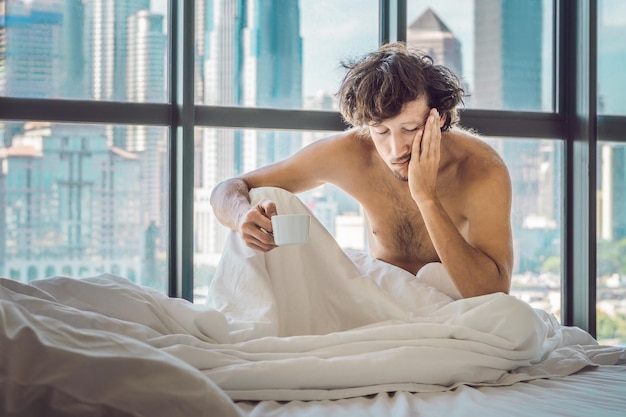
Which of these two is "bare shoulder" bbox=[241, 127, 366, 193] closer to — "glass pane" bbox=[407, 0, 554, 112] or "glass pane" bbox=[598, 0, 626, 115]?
"glass pane" bbox=[407, 0, 554, 112]

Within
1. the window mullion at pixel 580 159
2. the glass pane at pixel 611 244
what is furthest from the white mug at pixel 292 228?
the glass pane at pixel 611 244

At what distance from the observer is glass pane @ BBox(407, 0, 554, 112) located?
319cm

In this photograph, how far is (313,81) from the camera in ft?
10.0

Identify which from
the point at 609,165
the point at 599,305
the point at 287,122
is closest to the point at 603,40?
the point at 609,165

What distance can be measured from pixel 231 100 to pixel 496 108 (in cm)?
115

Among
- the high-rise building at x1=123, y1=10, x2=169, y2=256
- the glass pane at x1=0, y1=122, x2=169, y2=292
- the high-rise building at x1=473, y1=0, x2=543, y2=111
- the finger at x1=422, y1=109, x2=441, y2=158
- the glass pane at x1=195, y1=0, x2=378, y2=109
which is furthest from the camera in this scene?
the high-rise building at x1=473, y1=0, x2=543, y2=111

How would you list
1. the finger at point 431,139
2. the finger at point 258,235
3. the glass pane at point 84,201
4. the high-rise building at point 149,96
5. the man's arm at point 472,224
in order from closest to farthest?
the finger at point 258,235, the man's arm at point 472,224, the finger at point 431,139, the glass pane at point 84,201, the high-rise building at point 149,96

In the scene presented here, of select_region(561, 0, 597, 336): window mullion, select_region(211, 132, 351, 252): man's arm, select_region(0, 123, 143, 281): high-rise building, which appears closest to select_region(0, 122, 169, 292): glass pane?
select_region(0, 123, 143, 281): high-rise building

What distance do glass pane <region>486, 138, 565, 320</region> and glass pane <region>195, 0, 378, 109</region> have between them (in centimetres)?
85

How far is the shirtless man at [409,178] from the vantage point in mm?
1956

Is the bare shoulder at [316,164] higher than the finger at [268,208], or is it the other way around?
the bare shoulder at [316,164]

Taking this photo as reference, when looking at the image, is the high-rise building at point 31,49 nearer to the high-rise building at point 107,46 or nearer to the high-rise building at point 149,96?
the high-rise building at point 107,46

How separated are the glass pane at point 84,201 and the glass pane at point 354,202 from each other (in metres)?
0.15

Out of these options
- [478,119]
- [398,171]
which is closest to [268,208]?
[398,171]
